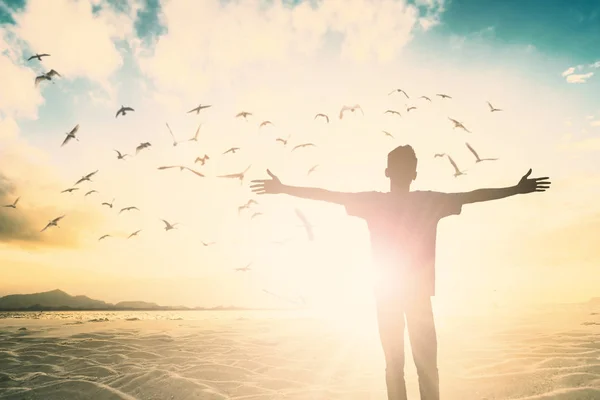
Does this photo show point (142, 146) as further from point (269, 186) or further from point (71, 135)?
point (269, 186)

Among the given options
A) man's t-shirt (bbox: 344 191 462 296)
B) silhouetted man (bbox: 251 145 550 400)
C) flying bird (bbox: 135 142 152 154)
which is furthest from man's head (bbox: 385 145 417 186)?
flying bird (bbox: 135 142 152 154)

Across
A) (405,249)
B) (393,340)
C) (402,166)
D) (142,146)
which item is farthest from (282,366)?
(142,146)

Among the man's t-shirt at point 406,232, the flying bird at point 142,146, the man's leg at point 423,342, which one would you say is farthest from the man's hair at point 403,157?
the flying bird at point 142,146

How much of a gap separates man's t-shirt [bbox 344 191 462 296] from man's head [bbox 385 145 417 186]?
0.17 meters

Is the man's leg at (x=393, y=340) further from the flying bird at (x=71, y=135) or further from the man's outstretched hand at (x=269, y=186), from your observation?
the flying bird at (x=71, y=135)

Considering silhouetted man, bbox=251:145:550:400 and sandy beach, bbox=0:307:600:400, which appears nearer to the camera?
silhouetted man, bbox=251:145:550:400

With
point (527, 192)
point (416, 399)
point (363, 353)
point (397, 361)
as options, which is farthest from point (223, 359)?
point (527, 192)

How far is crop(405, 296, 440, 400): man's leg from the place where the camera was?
296 centimetres

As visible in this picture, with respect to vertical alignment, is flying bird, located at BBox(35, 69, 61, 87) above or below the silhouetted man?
above

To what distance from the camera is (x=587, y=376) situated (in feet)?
16.6

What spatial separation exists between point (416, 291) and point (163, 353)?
691cm

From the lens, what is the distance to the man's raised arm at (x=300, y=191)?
3.46m

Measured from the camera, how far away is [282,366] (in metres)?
6.54

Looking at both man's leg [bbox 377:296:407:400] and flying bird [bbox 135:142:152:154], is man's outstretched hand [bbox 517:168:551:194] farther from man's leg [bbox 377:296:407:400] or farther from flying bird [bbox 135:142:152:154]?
flying bird [bbox 135:142:152:154]
